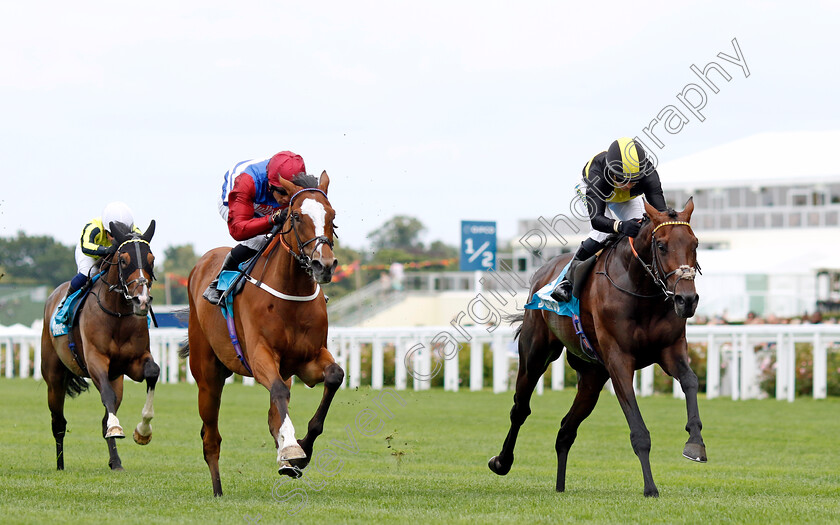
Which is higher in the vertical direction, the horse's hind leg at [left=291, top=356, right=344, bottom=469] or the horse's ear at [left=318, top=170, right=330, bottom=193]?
the horse's ear at [left=318, top=170, right=330, bottom=193]

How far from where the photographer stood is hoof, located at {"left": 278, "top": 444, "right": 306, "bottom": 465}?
6398 mm

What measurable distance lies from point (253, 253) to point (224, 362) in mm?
699

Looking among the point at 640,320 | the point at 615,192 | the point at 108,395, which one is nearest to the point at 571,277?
the point at 615,192

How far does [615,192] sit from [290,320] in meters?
2.30

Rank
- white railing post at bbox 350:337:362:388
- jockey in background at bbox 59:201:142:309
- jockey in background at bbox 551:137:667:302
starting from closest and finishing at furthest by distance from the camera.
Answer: jockey in background at bbox 551:137:667:302 → jockey in background at bbox 59:201:142:309 → white railing post at bbox 350:337:362:388

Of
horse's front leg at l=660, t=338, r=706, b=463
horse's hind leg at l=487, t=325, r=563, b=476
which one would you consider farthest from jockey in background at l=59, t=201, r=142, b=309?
horse's front leg at l=660, t=338, r=706, b=463

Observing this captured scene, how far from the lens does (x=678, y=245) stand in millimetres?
6922

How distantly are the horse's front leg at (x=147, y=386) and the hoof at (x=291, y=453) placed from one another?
2.69 meters

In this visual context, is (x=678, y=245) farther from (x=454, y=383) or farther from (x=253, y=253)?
(x=454, y=383)

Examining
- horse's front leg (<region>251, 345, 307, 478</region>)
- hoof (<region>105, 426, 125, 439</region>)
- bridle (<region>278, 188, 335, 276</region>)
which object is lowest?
hoof (<region>105, 426, 125, 439</region>)

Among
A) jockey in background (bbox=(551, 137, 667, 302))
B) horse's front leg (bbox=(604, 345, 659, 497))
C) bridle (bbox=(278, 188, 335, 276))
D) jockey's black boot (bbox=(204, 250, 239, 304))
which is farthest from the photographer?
jockey in background (bbox=(551, 137, 667, 302))

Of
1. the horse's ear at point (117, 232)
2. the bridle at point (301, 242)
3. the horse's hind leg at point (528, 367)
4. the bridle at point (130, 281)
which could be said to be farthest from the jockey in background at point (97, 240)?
the horse's hind leg at point (528, 367)

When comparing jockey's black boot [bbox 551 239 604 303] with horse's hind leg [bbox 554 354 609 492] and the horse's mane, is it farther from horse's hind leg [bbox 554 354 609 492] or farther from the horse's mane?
the horse's mane

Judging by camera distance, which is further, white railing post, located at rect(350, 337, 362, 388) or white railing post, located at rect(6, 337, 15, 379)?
white railing post, located at rect(6, 337, 15, 379)
